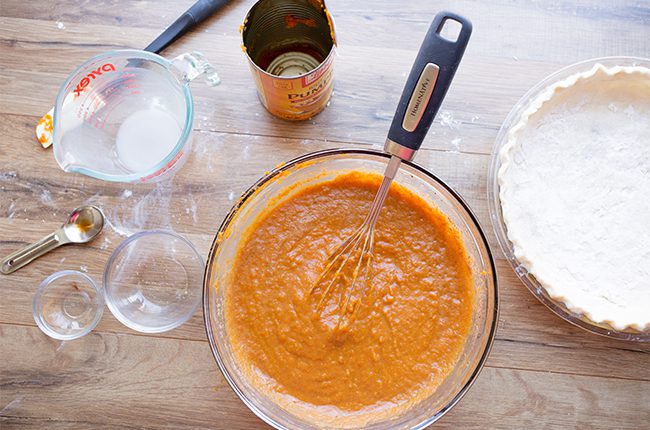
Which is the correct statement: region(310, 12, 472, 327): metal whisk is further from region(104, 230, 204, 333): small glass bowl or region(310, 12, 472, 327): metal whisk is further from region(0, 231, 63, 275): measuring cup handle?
region(0, 231, 63, 275): measuring cup handle

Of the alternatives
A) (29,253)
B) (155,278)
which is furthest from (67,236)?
(155,278)

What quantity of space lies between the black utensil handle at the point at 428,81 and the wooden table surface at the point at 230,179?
0.33 m

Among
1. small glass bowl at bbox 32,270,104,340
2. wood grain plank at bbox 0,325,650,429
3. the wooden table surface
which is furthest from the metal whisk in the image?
small glass bowl at bbox 32,270,104,340

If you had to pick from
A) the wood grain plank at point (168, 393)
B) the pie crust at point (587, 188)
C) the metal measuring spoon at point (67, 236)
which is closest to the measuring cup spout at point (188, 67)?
the metal measuring spoon at point (67, 236)

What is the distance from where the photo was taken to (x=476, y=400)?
1614 mm

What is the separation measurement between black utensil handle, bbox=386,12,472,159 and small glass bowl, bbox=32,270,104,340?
99 cm

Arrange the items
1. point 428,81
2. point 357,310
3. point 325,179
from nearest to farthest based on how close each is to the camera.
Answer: point 428,81
point 357,310
point 325,179

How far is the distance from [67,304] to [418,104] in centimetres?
115

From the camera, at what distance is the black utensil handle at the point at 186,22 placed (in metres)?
1.67

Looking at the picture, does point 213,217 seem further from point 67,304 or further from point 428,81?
point 428,81

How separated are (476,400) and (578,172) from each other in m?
0.70

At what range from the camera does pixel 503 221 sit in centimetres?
159

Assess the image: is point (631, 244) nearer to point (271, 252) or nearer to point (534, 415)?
point (534, 415)

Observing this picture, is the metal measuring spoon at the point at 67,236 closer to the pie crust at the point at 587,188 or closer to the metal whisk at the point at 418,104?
the metal whisk at the point at 418,104
